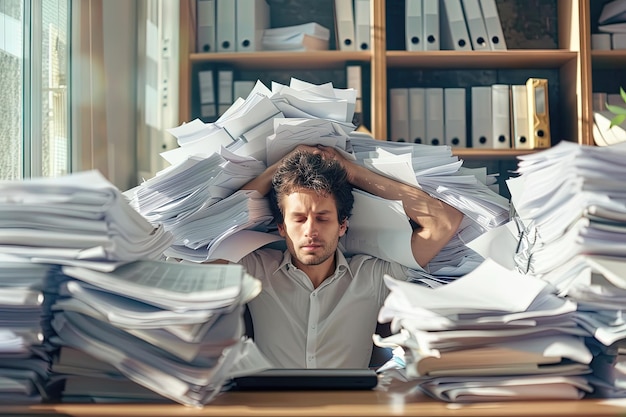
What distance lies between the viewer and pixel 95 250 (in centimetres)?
78

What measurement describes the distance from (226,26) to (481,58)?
1181 mm

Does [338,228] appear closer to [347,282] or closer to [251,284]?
[347,282]

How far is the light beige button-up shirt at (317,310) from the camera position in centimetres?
202

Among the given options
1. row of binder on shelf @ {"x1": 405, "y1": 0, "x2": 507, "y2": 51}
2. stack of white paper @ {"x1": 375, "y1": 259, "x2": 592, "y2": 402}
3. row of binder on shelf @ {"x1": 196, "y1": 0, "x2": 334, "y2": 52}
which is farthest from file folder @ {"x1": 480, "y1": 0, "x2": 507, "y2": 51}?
stack of white paper @ {"x1": 375, "y1": 259, "x2": 592, "y2": 402}

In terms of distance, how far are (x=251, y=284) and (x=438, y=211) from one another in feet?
4.36

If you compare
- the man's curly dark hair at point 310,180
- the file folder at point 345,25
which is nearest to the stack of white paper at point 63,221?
the man's curly dark hair at point 310,180

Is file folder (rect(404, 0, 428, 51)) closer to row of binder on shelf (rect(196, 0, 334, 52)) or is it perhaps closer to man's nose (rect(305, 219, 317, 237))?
row of binder on shelf (rect(196, 0, 334, 52))

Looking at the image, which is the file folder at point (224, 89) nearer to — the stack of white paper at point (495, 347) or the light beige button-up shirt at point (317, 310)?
the light beige button-up shirt at point (317, 310)

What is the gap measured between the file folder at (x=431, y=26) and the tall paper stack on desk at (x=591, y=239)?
2701 millimetres

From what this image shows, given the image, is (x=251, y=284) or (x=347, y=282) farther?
(x=347, y=282)

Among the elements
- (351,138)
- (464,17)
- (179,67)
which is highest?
(464,17)

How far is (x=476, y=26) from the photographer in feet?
11.5

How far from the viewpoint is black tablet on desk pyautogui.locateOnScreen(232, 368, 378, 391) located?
820 millimetres

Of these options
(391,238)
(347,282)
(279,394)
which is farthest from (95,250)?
(347,282)
